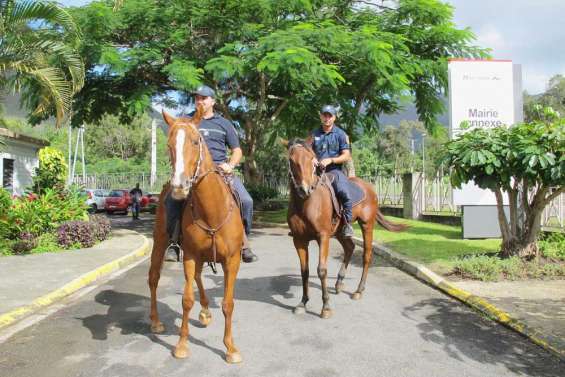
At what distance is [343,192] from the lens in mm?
7066

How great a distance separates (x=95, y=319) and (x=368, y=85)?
43.4 feet

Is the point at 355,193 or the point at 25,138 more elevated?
the point at 25,138

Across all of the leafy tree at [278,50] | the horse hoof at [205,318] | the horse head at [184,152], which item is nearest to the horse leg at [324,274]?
the horse hoof at [205,318]

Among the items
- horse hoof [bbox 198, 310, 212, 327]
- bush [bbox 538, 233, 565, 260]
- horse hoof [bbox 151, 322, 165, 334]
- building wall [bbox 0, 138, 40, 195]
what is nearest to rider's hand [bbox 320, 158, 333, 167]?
horse hoof [bbox 198, 310, 212, 327]

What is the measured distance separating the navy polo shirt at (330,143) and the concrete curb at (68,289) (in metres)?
4.45

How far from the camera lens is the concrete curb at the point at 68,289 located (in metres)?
6.16

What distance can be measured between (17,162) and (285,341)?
17.1 metres

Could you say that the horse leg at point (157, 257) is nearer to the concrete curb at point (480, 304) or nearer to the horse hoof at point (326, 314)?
the horse hoof at point (326, 314)

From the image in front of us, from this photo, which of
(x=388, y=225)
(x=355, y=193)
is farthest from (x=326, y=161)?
(x=388, y=225)

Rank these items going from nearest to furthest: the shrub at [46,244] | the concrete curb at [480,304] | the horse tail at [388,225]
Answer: the concrete curb at [480,304], the horse tail at [388,225], the shrub at [46,244]

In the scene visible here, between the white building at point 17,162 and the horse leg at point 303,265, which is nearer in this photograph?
the horse leg at point 303,265

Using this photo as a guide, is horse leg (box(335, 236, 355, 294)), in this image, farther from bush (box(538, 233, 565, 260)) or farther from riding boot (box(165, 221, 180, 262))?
bush (box(538, 233, 565, 260))

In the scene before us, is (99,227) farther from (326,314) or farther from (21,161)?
(326,314)

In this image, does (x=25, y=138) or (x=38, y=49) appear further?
(x=25, y=138)
